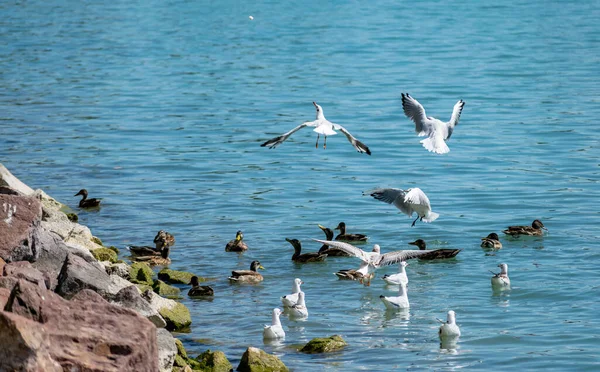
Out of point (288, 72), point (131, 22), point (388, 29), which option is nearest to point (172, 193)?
point (288, 72)

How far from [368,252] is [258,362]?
255 inches

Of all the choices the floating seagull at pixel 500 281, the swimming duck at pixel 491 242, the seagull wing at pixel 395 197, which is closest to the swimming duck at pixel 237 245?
the seagull wing at pixel 395 197

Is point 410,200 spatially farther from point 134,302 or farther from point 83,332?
point 83,332

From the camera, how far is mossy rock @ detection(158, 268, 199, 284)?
1794 centimetres

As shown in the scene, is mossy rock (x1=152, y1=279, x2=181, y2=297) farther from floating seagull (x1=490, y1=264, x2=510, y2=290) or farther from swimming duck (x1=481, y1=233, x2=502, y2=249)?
swimming duck (x1=481, y1=233, x2=502, y2=249)

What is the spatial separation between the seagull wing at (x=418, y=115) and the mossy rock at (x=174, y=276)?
571 centimetres

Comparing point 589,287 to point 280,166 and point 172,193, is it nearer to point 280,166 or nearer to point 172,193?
point 172,193

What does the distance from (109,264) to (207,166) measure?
506 inches

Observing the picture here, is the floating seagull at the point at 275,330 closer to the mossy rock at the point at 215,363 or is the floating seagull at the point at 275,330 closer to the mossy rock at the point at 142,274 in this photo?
the mossy rock at the point at 215,363

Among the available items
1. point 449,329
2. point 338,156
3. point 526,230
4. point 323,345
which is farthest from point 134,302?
point 338,156

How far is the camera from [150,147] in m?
31.7

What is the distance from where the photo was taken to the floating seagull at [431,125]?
2058cm

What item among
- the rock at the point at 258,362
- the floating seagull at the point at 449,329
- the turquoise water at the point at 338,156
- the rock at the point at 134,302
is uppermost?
the rock at the point at 134,302

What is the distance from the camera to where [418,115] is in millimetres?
21203
